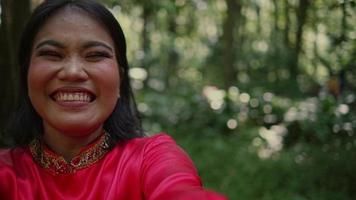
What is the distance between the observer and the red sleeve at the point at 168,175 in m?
1.28

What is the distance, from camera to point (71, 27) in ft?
5.11

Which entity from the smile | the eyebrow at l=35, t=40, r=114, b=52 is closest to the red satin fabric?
the smile

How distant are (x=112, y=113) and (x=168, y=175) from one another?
55 cm

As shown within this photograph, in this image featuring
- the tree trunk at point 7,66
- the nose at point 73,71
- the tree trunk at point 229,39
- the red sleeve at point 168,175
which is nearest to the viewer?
the red sleeve at point 168,175

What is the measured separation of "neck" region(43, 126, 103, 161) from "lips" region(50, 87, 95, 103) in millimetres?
179

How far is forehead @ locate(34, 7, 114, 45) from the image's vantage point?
1.55m

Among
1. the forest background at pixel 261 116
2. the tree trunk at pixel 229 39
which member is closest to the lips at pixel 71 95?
the forest background at pixel 261 116

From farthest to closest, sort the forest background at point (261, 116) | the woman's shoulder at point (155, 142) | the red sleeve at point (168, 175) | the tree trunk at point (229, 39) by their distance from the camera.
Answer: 1. the tree trunk at point (229, 39)
2. the forest background at point (261, 116)
3. the woman's shoulder at point (155, 142)
4. the red sleeve at point (168, 175)

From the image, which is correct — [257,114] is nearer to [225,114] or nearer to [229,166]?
[225,114]

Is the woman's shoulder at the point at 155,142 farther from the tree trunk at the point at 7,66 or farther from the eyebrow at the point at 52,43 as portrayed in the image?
the tree trunk at the point at 7,66

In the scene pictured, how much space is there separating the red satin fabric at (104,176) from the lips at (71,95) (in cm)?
26

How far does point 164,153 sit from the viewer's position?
5.11ft

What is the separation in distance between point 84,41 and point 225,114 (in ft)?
18.9

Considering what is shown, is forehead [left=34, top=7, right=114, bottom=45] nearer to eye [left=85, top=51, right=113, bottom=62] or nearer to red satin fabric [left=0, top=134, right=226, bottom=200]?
eye [left=85, top=51, right=113, bottom=62]
